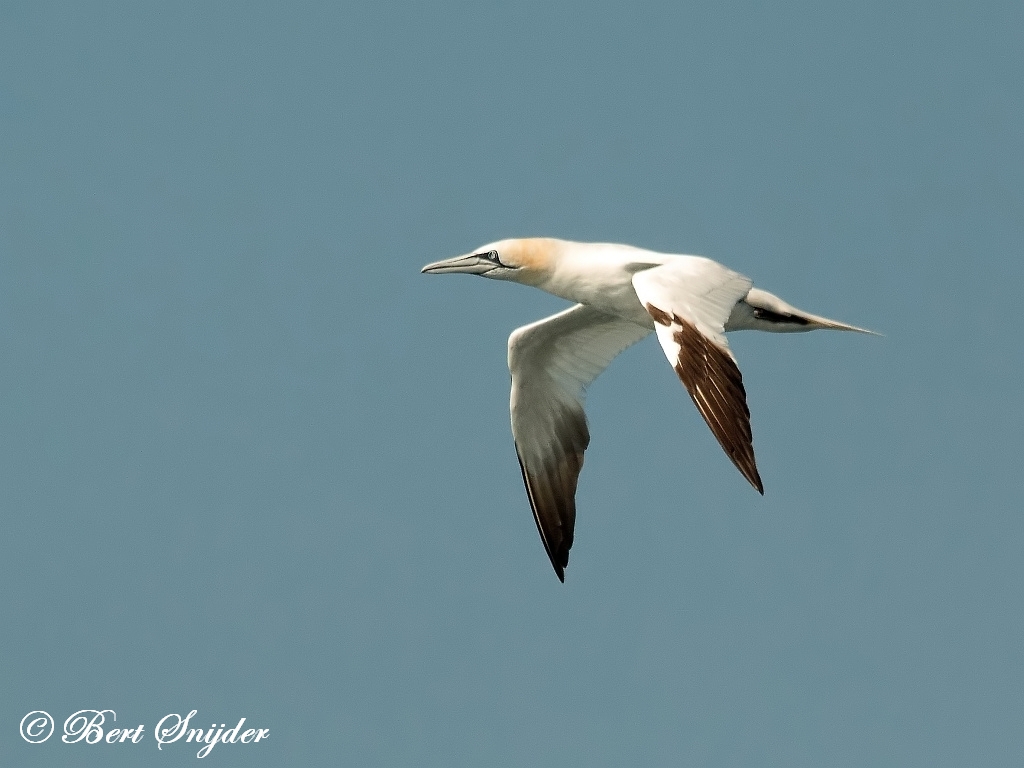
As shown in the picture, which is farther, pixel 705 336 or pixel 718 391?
pixel 705 336

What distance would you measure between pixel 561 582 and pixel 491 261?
3.51 meters

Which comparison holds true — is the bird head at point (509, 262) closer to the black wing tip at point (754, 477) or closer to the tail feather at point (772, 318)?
the tail feather at point (772, 318)

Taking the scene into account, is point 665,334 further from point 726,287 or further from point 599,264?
point 599,264

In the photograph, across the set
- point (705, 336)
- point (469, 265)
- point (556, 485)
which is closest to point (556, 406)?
point (556, 485)

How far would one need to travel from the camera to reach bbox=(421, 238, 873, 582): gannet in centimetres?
1326

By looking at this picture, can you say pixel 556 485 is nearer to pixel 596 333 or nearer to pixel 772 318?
pixel 596 333

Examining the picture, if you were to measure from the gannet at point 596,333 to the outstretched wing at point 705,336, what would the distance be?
0.01 meters

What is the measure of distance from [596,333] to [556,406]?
2.80 ft

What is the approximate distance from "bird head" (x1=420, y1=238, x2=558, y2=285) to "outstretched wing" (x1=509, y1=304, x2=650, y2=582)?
1258mm

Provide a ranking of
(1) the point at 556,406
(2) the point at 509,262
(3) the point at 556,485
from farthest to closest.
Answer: (3) the point at 556,485
(1) the point at 556,406
(2) the point at 509,262

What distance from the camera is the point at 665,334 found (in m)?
13.7

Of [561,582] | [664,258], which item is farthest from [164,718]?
[664,258]

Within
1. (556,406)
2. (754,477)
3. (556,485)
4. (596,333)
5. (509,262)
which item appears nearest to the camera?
(754,477)

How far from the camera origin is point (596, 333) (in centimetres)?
1781
